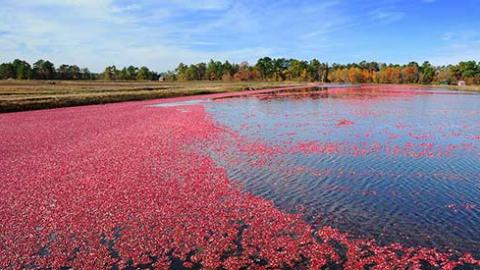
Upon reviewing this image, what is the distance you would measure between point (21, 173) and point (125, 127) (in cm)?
Result: 1321

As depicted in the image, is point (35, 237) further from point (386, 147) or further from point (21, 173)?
point (386, 147)

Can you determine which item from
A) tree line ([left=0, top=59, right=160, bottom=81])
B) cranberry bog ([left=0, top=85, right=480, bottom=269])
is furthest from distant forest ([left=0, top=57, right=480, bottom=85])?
cranberry bog ([left=0, top=85, right=480, bottom=269])

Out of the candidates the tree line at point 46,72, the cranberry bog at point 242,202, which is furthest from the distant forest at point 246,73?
the cranberry bog at point 242,202

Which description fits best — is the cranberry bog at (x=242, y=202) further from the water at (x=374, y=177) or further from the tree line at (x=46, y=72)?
the tree line at (x=46, y=72)

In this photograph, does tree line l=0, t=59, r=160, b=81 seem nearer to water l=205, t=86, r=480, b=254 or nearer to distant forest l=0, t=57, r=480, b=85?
distant forest l=0, t=57, r=480, b=85

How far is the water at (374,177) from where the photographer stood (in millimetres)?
9500

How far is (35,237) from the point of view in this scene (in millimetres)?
9047

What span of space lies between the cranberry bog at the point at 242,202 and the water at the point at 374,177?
6 centimetres

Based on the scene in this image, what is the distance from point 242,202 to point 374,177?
568 centimetres

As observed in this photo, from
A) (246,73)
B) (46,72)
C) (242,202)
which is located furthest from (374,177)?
(246,73)

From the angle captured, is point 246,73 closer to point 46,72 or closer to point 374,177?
point 46,72

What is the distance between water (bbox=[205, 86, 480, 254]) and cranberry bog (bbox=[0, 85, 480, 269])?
0.06m

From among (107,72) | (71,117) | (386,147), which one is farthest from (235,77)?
(386,147)

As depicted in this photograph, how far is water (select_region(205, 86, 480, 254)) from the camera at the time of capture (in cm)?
950
